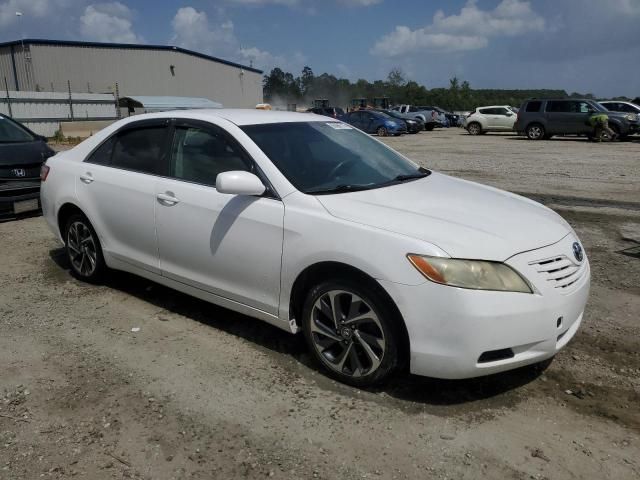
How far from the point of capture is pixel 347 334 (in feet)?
10.8

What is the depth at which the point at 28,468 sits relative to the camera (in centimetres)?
267

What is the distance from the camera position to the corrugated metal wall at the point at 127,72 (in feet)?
138

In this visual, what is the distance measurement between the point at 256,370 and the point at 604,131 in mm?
23824

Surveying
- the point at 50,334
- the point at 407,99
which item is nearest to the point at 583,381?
the point at 50,334

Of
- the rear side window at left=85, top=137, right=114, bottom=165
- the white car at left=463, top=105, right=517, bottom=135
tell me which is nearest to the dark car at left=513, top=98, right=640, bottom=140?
the white car at left=463, top=105, right=517, bottom=135

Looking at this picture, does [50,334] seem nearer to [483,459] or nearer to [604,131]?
[483,459]

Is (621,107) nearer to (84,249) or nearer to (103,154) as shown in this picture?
(103,154)

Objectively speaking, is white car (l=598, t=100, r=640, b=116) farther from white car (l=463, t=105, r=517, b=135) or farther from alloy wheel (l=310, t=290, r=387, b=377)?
alloy wheel (l=310, t=290, r=387, b=377)

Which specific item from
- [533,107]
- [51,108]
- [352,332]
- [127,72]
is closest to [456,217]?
[352,332]

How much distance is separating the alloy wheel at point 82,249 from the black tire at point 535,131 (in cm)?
2366

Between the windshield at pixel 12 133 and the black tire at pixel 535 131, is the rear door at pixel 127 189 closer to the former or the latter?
the windshield at pixel 12 133

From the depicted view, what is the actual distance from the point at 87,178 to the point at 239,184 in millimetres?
2003

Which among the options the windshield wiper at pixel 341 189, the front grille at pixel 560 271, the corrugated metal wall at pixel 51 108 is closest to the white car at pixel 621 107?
the front grille at pixel 560 271

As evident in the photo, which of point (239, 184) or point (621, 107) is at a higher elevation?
point (239, 184)
